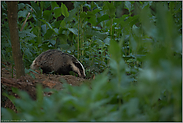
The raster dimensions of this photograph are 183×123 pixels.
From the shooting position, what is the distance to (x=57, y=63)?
3.60 meters

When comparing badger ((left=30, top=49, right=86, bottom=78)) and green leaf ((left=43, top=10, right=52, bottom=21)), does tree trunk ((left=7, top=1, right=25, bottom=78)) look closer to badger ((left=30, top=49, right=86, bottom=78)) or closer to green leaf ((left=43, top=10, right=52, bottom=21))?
badger ((left=30, top=49, right=86, bottom=78))

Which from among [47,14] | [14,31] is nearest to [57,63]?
[47,14]

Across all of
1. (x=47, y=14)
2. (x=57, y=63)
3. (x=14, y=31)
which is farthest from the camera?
(x=47, y=14)

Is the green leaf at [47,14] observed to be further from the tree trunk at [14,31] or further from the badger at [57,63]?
the tree trunk at [14,31]

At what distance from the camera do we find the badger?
3.48 metres

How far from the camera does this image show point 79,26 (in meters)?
3.63

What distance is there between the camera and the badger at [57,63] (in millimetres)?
3480

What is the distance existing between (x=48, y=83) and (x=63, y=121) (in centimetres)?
173

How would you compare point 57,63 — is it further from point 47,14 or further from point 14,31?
point 14,31

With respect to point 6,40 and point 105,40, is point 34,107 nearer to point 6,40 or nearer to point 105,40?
point 6,40

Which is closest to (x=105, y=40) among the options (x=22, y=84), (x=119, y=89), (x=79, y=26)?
(x=79, y=26)

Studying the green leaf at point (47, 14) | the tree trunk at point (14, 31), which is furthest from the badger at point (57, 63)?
the tree trunk at point (14, 31)

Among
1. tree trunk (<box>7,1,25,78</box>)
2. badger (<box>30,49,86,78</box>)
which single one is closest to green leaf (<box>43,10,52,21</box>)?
badger (<box>30,49,86,78</box>)

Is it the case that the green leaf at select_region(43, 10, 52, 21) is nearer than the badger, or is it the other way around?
the badger
